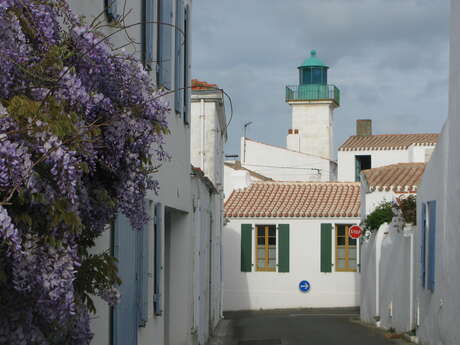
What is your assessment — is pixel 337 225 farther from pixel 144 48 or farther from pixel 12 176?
pixel 12 176

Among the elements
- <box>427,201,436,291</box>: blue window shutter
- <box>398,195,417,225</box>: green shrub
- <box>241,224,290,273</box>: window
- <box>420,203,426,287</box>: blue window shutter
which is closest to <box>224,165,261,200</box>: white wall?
<box>241,224,290,273</box>: window

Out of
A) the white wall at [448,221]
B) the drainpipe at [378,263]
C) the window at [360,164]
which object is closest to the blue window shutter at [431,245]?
the white wall at [448,221]

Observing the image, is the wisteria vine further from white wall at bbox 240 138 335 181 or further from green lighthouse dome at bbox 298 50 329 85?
green lighthouse dome at bbox 298 50 329 85

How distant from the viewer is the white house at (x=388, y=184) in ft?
78.4

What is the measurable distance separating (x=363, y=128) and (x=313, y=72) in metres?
5.39

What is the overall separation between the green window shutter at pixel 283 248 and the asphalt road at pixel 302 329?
187 cm

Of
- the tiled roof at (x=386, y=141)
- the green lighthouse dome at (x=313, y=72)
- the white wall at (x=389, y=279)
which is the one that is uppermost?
the green lighthouse dome at (x=313, y=72)

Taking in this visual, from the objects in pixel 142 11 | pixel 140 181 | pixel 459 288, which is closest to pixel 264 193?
pixel 459 288

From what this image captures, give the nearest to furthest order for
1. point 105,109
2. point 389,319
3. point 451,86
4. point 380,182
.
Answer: point 105,109
point 451,86
point 389,319
point 380,182

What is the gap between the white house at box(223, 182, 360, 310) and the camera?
2922cm

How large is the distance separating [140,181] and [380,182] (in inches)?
816

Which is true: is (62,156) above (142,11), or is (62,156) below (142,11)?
below

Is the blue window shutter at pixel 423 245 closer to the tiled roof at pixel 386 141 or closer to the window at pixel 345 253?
the window at pixel 345 253

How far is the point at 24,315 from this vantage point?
3.55 meters
